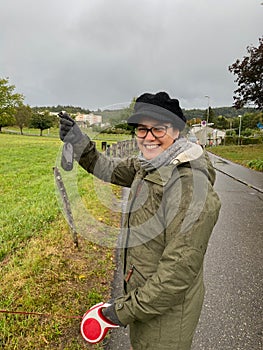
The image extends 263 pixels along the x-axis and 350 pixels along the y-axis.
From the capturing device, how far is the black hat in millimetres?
1675

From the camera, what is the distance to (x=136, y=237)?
1608 millimetres

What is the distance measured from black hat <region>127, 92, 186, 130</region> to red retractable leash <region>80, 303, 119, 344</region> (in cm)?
109

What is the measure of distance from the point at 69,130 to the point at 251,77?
2174 cm

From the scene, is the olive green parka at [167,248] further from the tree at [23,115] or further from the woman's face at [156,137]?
the tree at [23,115]

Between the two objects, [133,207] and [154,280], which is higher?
[133,207]

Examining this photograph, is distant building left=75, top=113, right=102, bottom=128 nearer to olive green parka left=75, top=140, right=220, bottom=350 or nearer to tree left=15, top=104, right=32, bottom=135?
olive green parka left=75, top=140, right=220, bottom=350

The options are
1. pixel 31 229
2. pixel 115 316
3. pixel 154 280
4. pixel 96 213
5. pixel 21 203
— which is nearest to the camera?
pixel 154 280

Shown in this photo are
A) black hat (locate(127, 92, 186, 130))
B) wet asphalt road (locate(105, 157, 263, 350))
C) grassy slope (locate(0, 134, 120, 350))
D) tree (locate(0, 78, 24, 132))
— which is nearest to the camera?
black hat (locate(127, 92, 186, 130))

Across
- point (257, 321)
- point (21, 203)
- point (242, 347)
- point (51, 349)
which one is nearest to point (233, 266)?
point (257, 321)

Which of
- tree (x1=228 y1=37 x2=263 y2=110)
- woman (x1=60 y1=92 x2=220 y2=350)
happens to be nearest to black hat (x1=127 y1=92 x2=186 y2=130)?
woman (x1=60 y1=92 x2=220 y2=350)

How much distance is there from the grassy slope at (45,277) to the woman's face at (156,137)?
176 centimetres

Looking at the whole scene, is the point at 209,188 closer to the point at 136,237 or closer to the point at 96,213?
the point at 136,237

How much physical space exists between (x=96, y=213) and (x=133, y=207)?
4.48 m

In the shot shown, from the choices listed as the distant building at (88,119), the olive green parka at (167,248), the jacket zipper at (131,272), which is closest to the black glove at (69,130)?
the distant building at (88,119)
